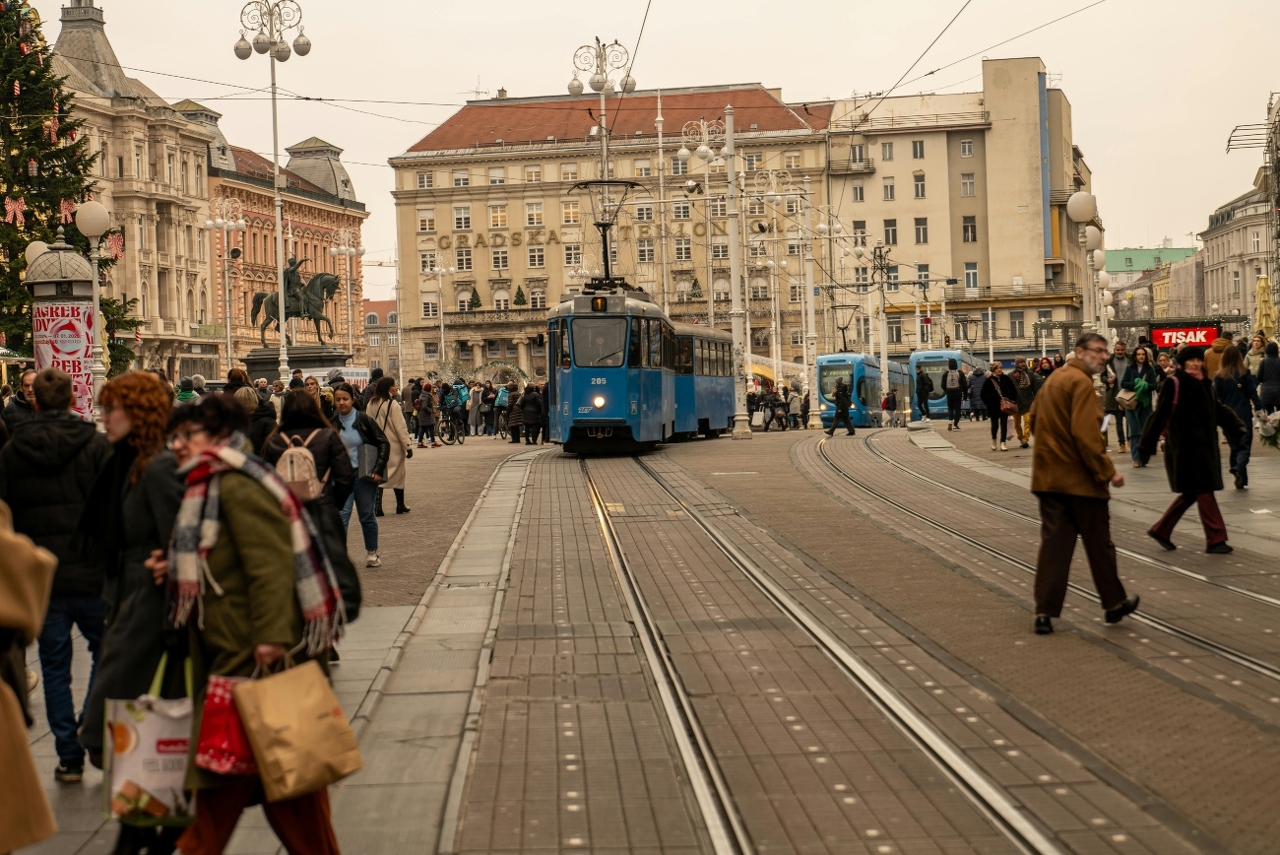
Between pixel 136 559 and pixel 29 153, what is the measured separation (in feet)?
154

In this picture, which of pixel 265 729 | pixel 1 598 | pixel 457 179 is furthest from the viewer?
pixel 457 179

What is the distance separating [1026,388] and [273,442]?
2121cm

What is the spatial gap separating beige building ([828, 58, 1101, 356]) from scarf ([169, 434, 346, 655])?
103 metres

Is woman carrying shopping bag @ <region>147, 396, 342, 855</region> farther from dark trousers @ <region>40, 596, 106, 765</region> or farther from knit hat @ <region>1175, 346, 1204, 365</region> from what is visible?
knit hat @ <region>1175, 346, 1204, 365</region>

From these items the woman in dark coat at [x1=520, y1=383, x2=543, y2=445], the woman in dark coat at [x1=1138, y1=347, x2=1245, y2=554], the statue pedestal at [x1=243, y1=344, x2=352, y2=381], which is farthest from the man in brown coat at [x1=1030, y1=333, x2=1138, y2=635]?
the statue pedestal at [x1=243, y1=344, x2=352, y2=381]

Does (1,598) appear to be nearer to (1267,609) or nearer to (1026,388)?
(1267,609)

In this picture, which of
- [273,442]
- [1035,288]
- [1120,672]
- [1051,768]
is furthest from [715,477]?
[1035,288]

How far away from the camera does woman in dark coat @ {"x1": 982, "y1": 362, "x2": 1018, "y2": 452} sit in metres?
30.2

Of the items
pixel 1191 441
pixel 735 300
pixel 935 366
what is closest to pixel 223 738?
pixel 1191 441

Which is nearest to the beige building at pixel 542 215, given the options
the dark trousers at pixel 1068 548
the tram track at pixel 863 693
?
the tram track at pixel 863 693

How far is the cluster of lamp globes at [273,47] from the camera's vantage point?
35625mm

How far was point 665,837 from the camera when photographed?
6.23 meters

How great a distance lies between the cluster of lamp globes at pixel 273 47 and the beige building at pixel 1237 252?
12863cm

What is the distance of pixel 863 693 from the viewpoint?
349 inches
